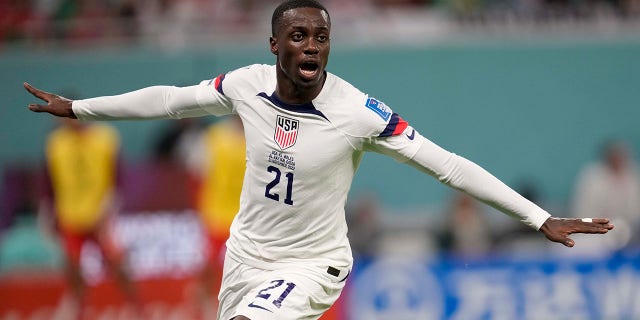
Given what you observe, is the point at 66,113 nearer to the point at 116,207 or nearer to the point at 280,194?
the point at 280,194

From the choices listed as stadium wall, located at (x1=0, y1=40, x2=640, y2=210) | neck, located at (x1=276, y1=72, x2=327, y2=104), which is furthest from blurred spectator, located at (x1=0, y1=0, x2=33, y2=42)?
neck, located at (x1=276, y1=72, x2=327, y2=104)

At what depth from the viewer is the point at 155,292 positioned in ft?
40.4

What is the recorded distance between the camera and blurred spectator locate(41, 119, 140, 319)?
12023 millimetres

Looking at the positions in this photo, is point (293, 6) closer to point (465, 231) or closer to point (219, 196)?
point (219, 196)

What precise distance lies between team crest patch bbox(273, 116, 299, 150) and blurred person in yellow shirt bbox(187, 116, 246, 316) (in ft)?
18.5

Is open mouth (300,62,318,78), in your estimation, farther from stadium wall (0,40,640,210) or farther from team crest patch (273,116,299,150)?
stadium wall (0,40,640,210)

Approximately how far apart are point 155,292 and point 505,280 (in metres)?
3.56

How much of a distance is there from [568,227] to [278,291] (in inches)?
58.1

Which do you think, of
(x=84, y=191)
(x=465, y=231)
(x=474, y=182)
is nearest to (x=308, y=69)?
(x=474, y=182)

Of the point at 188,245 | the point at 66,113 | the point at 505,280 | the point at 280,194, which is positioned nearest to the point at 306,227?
the point at 280,194

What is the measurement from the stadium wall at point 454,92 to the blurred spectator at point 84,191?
3.32 meters

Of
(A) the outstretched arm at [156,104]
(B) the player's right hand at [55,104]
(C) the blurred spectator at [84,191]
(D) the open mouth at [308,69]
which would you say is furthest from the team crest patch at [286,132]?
(C) the blurred spectator at [84,191]

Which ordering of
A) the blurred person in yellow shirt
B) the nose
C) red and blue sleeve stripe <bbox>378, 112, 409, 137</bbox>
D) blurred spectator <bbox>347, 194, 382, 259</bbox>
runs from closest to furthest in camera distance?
the nose, red and blue sleeve stripe <bbox>378, 112, 409, 137</bbox>, the blurred person in yellow shirt, blurred spectator <bbox>347, 194, 382, 259</bbox>

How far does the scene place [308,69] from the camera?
5.95 meters
